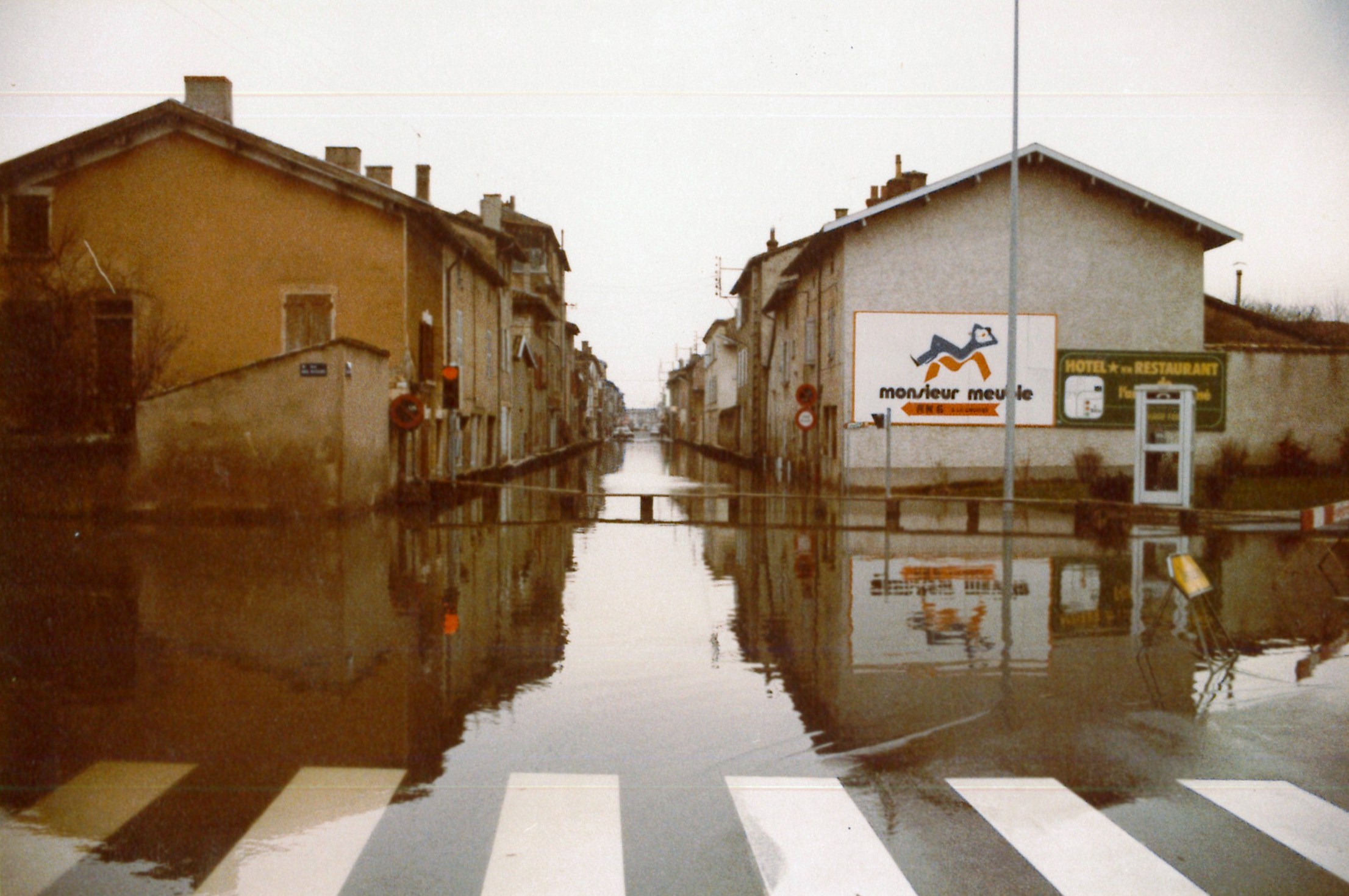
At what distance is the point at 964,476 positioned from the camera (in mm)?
29656

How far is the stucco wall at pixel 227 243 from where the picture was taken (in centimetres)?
2467

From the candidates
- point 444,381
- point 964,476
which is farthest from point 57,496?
point 964,476

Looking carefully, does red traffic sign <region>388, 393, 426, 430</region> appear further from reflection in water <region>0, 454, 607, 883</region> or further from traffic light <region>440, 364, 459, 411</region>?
reflection in water <region>0, 454, 607, 883</region>

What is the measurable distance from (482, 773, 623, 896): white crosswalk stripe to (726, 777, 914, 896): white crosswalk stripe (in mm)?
614

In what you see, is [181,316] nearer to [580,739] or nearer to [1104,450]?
[580,739]

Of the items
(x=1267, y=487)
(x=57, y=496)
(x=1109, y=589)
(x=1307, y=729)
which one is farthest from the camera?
(x=1267, y=487)

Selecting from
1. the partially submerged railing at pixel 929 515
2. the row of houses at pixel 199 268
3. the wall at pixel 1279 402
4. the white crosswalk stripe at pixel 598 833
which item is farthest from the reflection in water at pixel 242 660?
the wall at pixel 1279 402

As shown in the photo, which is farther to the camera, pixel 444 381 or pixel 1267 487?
pixel 1267 487

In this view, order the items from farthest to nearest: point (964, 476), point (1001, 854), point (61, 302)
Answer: point (964, 476), point (61, 302), point (1001, 854)

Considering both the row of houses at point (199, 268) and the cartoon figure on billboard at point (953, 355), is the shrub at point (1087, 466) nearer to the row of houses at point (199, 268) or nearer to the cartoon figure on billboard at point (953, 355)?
the cartoon figure on billboard at point (953, 355)

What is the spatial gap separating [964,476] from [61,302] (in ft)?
72.7

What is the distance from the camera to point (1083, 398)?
29938mm

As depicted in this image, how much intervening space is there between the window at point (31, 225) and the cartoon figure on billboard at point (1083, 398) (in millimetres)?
25348

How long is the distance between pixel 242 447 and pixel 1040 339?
68.0 feet
